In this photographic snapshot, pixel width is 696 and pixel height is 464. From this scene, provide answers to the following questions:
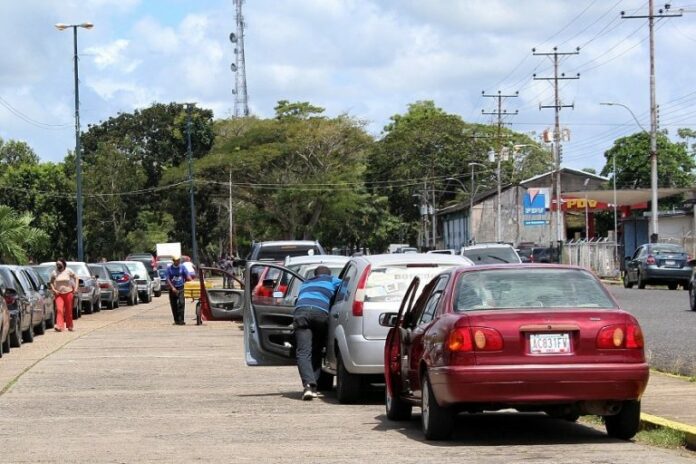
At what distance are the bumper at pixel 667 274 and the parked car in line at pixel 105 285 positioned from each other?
17818 mm

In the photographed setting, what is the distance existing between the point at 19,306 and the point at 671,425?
54.3 feet

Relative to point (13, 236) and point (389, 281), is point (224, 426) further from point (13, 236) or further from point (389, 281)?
point (13, 236)

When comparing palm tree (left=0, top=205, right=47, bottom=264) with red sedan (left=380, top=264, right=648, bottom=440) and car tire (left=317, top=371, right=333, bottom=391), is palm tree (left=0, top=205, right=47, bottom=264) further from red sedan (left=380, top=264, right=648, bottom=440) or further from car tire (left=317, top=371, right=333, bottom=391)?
red sedan (left=380, top=264, right=648, bottom=440)

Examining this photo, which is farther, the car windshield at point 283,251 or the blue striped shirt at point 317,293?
the car windshield at point 283,251

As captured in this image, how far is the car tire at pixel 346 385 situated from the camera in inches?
571

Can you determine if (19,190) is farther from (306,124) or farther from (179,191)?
(306,124)

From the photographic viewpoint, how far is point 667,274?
4472 centimetres

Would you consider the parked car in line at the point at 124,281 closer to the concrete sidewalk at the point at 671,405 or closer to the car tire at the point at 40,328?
the car tire at the point at 40,328

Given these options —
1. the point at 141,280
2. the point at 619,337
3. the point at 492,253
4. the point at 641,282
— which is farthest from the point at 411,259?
the point at 141,280

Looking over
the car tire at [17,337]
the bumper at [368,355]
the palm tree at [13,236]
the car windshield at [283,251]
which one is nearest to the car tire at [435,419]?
the bumper at [368,355]

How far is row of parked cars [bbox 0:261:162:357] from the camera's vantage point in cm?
2459

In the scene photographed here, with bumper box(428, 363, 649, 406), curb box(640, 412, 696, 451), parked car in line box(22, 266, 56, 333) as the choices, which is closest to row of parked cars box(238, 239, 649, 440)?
bumper box(428, 363, 649, 406)

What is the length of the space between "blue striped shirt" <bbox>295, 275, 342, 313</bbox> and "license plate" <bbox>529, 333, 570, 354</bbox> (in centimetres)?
507

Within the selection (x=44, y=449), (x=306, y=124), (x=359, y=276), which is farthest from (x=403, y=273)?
(x=306, y=124)
